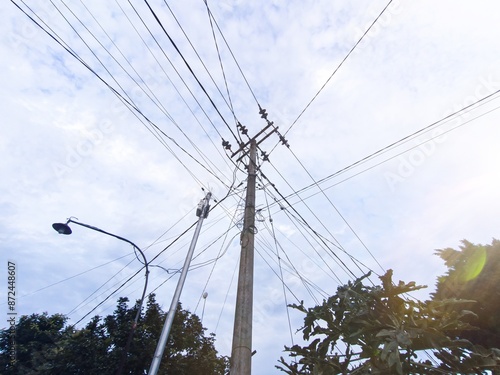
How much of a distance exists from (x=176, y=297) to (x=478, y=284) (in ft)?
24.2

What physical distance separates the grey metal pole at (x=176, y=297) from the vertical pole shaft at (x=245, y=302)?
4.79 ft

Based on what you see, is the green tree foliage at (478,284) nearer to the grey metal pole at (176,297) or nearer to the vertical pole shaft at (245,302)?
the vertical pole shaft at (245,302)

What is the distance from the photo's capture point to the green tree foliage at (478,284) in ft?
21.5

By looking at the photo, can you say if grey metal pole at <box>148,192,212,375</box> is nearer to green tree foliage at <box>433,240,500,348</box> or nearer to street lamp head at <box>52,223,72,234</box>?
street lamp head at <box>52,223,72,234</box>

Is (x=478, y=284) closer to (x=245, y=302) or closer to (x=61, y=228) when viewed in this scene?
(x=245, y=302)

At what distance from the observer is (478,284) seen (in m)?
6.92

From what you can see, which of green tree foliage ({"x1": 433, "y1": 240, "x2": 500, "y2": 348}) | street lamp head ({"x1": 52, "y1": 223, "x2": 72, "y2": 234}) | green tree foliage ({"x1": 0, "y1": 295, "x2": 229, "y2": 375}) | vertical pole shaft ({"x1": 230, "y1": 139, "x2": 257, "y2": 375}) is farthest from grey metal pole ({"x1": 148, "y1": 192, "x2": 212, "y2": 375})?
green tree foliage ({"x1": 0, "y1": 295, "x2": 229, "y2": 375})

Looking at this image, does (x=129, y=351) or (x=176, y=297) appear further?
(x=129, y=351)

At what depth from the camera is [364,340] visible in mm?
5531

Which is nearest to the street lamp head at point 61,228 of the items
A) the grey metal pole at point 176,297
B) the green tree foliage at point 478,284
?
the grey metal pole at point 176,297

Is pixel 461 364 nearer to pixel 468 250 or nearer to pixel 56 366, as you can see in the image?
pixel 468 250

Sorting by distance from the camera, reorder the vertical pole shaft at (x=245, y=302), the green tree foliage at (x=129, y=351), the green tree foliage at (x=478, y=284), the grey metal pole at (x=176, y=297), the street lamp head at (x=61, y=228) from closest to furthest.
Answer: the vertical pole shaft at (x=245, y=302) → the grey metal pole at (x=176, y=297) → the green tree foliage at (x=478, y=284) → the street lamp head at (x=61, y=228) → the green tree foliage at (x=129, y=351)

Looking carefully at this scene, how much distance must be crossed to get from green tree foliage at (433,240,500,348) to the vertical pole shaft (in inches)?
203

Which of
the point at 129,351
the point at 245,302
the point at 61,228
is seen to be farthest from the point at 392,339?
the point at 129,351
